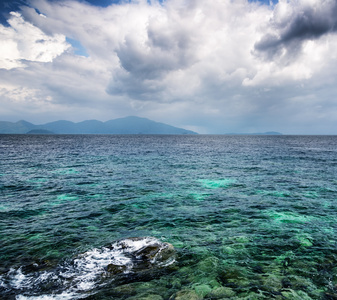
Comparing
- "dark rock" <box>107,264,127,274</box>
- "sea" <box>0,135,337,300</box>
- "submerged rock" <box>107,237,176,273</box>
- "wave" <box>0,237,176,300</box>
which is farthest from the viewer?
"submerged rock" <box>107,237,176,273</box>

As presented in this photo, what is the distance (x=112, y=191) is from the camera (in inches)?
1005

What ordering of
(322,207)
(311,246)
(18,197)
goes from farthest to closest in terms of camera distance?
1. (18,197)
2. (322,207)
3. (311,246)

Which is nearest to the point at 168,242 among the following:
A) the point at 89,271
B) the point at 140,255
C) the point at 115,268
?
the point at 140,255

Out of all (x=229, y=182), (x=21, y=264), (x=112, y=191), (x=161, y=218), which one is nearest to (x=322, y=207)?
(x=229, y=182)

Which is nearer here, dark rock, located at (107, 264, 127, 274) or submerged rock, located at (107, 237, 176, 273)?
dark rock, located at (107, 264, 127, 274)

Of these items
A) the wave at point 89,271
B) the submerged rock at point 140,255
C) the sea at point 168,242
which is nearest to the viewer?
the wave at point 89,271

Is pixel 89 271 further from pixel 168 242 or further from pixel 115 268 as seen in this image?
pixel 168 242

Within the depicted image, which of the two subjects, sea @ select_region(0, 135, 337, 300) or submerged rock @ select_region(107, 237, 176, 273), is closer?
sea @ select_region(0, 135, 337, 300)

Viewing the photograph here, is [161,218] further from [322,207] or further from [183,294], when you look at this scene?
[322,207]

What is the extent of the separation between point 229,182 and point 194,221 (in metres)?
15.6

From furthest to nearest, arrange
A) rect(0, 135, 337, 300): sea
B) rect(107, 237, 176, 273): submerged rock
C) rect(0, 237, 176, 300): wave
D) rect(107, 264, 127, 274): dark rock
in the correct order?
1. rect(107, 237, 176, 273): submerged rock
2. rect(107, 264, 127, 274): dark rock
3. rect(0, 135, 337, 300): sea
4. rect(0, 237, 176, 300): wave

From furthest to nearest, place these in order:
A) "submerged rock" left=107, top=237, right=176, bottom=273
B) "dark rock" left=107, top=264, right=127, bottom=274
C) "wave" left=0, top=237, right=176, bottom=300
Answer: "submerged rock" left=107, top=237, right=176, bottom=273 < "dark rock" left=107, top=264, right=127, bottom=274 < "wave" left=0, top=237, right=176, bottom=300

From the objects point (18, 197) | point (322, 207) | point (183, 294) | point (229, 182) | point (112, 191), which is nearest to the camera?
point (183, 294)

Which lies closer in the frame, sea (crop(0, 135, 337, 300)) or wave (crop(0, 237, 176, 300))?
wave (crop(0, 237, 176, 300))
